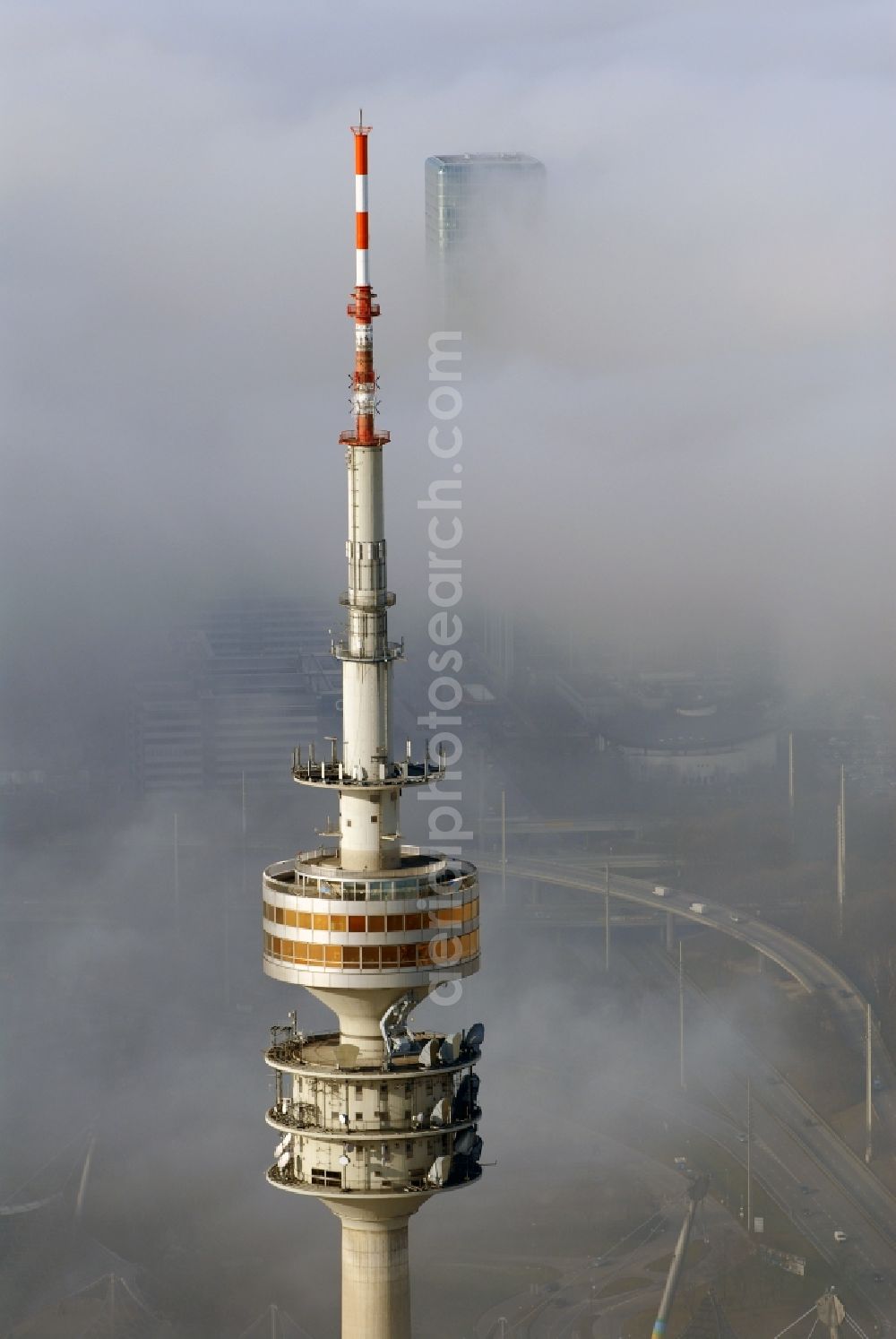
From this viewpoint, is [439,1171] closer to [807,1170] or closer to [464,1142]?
[464,1142]

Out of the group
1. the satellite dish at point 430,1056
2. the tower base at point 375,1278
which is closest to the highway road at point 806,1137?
the tower base at point 375,1278

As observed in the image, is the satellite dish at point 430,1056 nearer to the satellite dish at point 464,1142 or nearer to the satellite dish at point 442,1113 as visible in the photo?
the satellite dish at point 442,1113

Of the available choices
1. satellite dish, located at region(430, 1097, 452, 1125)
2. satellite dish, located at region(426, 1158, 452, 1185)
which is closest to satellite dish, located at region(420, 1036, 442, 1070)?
satellite dish, located at region(430, 1097, 452, 1125)

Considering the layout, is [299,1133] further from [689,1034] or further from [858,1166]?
[689,1034]

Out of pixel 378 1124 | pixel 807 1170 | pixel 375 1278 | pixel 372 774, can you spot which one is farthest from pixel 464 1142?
pixel 807 1170

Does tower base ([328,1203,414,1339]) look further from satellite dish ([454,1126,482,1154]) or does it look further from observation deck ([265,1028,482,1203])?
satellite dish ([454,1126,482,1154])

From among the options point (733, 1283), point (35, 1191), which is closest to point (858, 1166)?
point (733, 1283)
